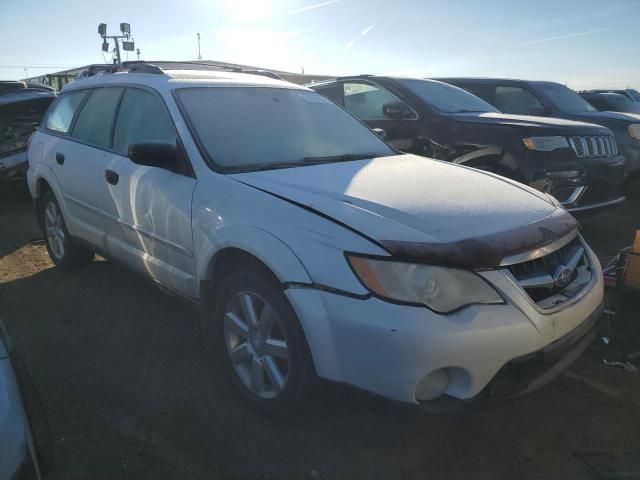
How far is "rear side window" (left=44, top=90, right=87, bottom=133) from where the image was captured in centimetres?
404

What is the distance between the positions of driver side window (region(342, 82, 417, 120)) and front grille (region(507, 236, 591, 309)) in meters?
3.22

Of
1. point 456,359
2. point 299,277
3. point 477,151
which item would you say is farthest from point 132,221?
point 477,151

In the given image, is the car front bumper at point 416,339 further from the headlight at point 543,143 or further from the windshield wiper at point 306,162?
the headlight at point 543,143

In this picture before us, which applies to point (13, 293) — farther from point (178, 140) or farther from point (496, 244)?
point (496, 244)

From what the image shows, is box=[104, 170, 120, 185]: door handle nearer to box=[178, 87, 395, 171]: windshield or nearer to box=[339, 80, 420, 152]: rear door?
box=[178, 87, 395, 171]: windshield

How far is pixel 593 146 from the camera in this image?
4.80m

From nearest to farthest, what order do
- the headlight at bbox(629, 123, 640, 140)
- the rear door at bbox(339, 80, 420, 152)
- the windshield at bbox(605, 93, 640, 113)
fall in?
the rear door at bbox(339, 80, 420, 152) < the headlight at bbox(629, 123, 640, 140) < the windshield at bbox(605, 93, 640, 113)

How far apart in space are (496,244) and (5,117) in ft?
25.3

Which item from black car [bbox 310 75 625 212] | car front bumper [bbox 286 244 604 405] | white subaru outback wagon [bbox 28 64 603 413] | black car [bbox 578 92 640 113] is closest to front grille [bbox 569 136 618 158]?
black car [bbox 310 75 625 212]

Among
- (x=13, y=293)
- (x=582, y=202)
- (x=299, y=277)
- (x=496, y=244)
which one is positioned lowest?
(x=13, y=293)

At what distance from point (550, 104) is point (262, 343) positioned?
6.17 metres

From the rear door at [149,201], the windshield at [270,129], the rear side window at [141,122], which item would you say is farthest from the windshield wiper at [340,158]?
the rear side window at [141,122]

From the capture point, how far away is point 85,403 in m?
2.51

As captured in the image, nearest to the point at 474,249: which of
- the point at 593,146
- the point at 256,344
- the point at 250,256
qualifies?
the point at 250,256
